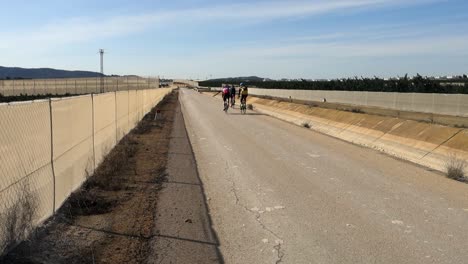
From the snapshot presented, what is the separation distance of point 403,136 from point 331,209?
9.14 m

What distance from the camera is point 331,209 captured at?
28.0 ft

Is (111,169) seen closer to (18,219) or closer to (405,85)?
(18,219)

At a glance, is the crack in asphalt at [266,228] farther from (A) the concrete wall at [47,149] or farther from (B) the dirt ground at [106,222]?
(A) the concrete wall at [47,149]

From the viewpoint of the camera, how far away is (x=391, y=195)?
31.6ft

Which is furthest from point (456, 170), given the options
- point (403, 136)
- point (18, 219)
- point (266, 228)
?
point (18, 219)

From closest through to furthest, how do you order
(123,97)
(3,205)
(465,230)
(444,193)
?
(3,205), (465,230), (444,193), (123,97)

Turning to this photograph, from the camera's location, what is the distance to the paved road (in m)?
6.38

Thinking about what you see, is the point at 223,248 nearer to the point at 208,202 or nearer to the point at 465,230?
the point at 208,202

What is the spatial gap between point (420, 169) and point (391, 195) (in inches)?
148

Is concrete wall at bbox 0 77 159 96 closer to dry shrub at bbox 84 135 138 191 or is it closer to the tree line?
the tree line

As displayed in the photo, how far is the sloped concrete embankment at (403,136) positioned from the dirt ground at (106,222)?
7100 millimetres

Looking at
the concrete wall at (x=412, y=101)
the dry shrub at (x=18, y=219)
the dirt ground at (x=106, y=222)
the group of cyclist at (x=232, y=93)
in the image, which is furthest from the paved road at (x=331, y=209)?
the group of cyclist at (x=232, y=93)

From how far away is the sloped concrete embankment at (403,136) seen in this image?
45.3 ft

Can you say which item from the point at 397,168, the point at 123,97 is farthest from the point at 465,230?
the point at 123,97
